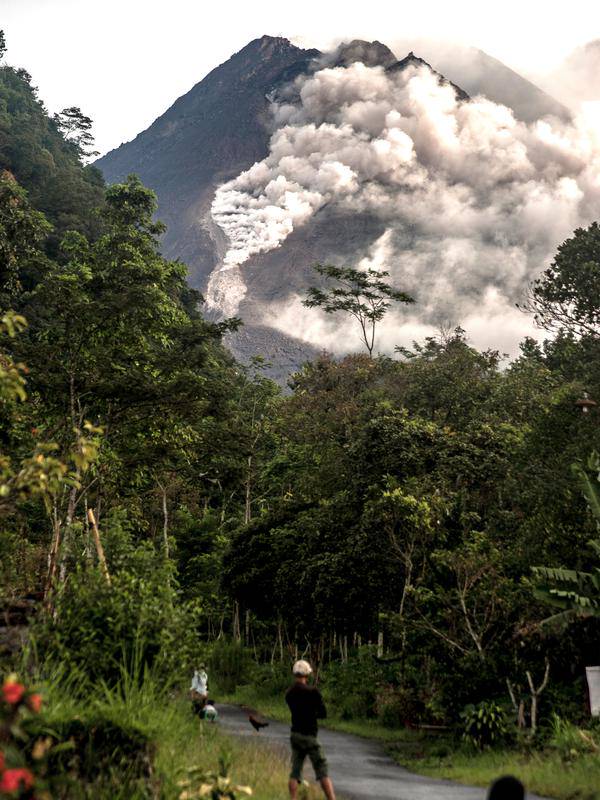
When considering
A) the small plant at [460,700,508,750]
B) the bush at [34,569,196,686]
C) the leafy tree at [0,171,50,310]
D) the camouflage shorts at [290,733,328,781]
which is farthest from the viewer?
the leafy tree at [0,171,50,310]

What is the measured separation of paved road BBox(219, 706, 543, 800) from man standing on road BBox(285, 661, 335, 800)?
2397mm

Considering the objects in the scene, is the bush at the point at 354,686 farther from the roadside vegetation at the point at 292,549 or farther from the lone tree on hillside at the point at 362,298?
the lone tree on hillside at the point at 362,298

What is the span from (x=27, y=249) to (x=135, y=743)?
2464cm

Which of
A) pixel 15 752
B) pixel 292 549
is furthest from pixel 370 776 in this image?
pixel 292 549

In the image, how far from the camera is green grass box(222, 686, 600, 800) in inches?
509

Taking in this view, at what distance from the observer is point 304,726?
10.9 metres

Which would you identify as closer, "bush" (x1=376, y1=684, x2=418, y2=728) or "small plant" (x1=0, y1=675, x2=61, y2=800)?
"small plant" (x1=0, y1=675, x2=61, y2=800)

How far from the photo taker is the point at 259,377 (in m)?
58.7

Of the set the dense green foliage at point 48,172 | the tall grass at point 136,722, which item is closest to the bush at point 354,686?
the tall grass at point 136,722

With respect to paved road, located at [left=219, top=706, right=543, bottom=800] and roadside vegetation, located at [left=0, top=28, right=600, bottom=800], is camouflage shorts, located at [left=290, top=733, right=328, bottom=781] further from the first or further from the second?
paved road, located at [left=219, top=706, right=543, bottom=800]

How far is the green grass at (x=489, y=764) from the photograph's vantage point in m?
12.9

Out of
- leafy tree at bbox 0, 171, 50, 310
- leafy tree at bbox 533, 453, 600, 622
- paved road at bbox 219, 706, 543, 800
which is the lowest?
paved road at bbox 219, 706, 543, 800

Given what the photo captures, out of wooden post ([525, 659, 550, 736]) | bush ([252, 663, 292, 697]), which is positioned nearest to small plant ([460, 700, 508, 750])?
wooden post ([525, 659, 550, 736])

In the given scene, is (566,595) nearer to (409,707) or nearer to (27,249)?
(409,707)
